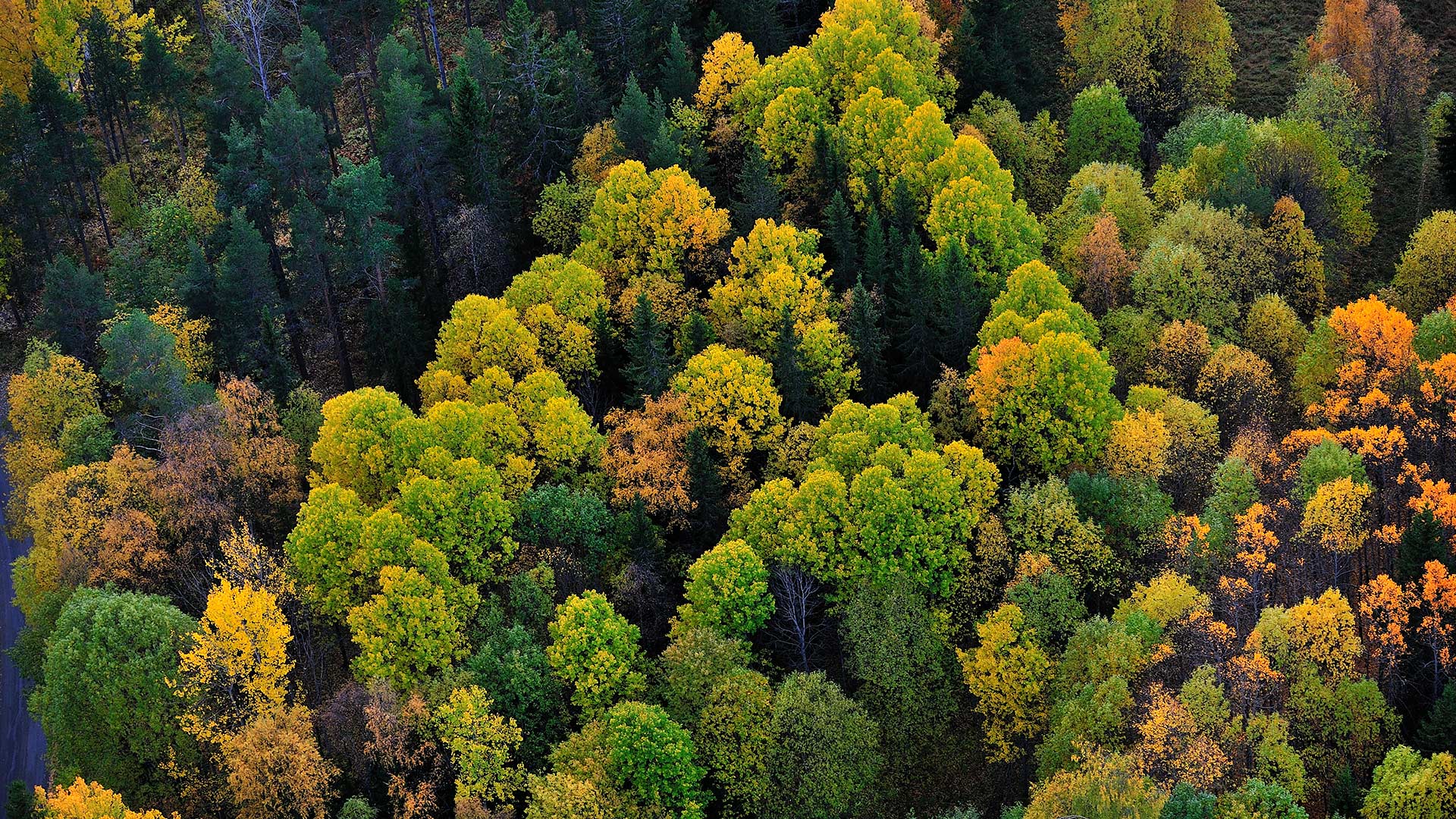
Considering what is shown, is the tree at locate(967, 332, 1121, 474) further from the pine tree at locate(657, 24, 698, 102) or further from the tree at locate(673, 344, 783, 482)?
the pine tree at locate(657, 24, 698, 102)

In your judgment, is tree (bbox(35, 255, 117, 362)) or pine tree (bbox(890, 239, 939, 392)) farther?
tree (bbox(35, 255, 117, 362))

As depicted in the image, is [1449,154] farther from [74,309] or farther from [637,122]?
[74,309]

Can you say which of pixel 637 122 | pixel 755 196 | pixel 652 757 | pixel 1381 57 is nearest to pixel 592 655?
pixel 652 757

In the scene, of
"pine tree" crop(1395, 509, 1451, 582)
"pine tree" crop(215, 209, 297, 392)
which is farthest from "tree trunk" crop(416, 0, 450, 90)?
"pine tree" crop(1395, 509, 1451, 582)

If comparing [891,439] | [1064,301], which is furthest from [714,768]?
[1064,301]

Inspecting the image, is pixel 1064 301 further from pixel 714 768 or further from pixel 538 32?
pixel 538 32

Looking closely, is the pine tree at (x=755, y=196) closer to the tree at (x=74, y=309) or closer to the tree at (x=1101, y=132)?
the tree at (x=1101, y=132)

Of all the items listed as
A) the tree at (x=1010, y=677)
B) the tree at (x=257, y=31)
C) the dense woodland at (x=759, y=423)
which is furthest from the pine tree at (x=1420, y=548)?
the tree at (x=257, y=31)
